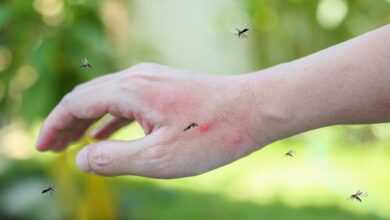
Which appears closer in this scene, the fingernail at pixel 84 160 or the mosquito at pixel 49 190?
the fingernail at pixel 84 160

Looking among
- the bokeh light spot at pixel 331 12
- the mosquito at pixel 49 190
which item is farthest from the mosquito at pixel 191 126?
the bokeh light spot at pixel 331 12

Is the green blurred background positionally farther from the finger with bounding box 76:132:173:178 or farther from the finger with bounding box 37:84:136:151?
the finger with bounding box 76:132:173:178

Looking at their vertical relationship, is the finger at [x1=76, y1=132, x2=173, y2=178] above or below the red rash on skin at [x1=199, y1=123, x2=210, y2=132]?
below

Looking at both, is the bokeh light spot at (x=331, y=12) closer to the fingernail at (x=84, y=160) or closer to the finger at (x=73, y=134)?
the finger at (x=73, y=134)

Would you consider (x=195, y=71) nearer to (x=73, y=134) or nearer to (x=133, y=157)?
(x=73, y=134)

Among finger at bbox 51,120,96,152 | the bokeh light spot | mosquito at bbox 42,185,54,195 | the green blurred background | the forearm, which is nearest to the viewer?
the forearm

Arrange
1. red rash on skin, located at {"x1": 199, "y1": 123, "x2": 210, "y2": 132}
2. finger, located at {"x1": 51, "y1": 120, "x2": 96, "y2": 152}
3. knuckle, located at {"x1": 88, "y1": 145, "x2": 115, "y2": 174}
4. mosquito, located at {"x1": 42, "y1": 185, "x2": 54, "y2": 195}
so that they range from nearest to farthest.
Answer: red rash on skin, located at {"x1": 199, "y1": 123, "x2": 210, "y2": 132}
knuckle, located at {"x1": 88, "y1": 145, "x2": 115, "y2": 174}
finger, located at {"x1": 51, "y1": 120, "x2": 96, "y2": 152}
mosquito, located at {"x1": 42, "y1": 185, "x2": 54, "y2": 195}

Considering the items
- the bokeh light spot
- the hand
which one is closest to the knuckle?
the hand
